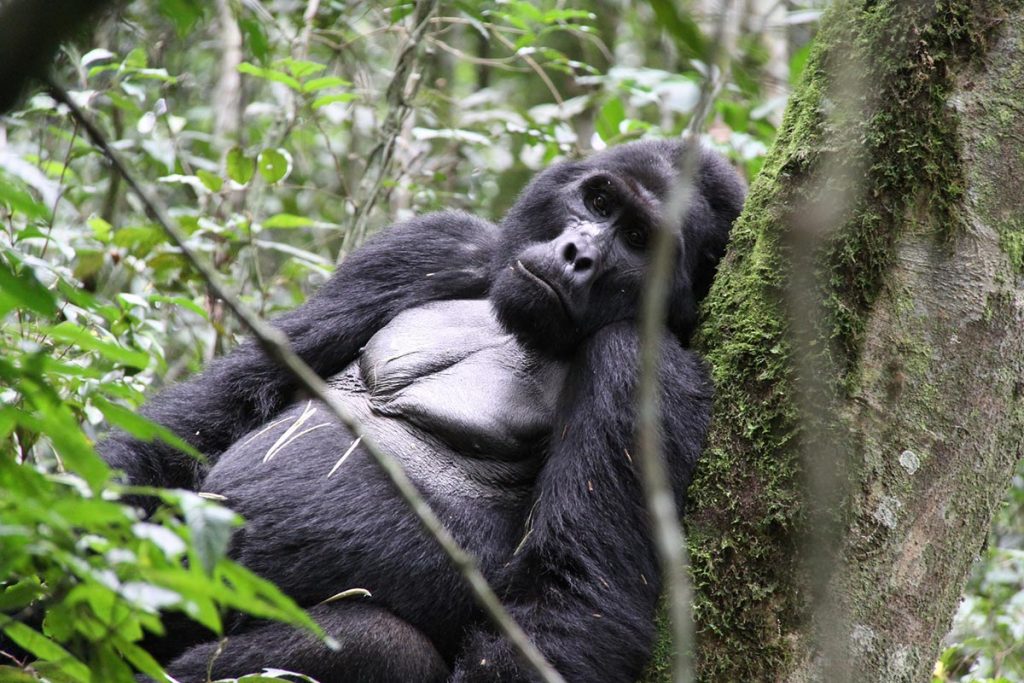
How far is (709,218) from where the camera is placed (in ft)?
11.3

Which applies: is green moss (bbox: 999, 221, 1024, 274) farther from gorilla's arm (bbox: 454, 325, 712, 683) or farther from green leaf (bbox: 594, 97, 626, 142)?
green leaf (bbox: 594, 97, 626, 142)

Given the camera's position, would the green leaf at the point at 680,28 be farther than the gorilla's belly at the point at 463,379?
No

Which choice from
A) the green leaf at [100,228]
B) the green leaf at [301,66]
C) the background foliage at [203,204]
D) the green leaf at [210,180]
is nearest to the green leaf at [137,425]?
the background foliage at [203,204]

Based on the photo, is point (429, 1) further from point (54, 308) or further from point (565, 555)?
point (54, 308)

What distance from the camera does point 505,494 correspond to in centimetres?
321

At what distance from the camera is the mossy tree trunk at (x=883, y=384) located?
233 centimetres

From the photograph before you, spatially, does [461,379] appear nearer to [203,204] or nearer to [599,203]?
[599,203]

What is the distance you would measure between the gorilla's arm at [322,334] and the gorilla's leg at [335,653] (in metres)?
0.89

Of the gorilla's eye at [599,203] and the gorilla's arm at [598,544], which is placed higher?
the gorilla's eye at [599,203]

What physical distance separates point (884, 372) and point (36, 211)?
1853mm

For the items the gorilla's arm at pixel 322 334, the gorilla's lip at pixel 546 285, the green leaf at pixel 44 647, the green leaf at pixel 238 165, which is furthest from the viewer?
the green leaf at pixel 238 165

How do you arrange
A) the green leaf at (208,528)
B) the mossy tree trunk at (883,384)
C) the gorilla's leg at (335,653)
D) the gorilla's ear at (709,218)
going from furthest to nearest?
the gorilla's ear at (709,218), the gorilla's leg at (335,653), the mossy tree trunk at (883,384), the green leaf at (208,528)

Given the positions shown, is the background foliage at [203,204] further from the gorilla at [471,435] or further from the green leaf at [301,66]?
the gorilla at [471,435]

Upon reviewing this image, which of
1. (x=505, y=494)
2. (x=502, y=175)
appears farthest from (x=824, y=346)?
(x=502, y=175)
